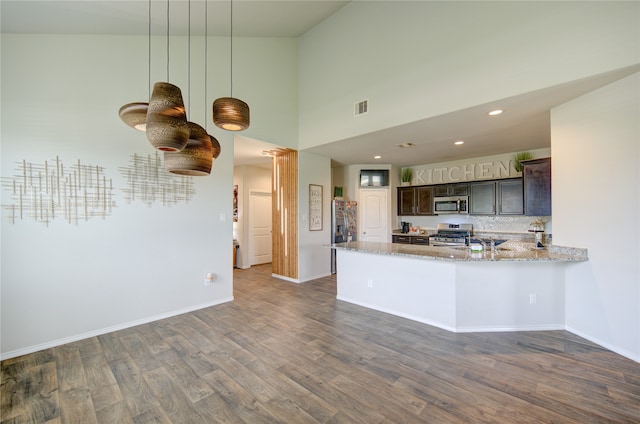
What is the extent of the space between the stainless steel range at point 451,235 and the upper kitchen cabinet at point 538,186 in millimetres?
A: 2126

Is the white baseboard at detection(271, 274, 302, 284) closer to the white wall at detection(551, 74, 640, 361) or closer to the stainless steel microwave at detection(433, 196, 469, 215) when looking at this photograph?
the stainless steel microwave at detection(433, 196, 469, 215)

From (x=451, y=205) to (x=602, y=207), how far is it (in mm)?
3376

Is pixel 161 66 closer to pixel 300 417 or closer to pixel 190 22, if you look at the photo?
pixel 190 22

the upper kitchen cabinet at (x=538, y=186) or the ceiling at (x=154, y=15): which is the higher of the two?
the ceiling at (x=154, y=15)

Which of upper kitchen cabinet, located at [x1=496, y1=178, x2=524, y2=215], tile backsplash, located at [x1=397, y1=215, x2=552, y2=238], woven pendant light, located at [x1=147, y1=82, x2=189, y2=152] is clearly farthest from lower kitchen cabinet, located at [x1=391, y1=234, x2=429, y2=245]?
woven pendant light, located at [x1=147, y1=82, x2=189, y2=152]

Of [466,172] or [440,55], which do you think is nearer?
[440,55]

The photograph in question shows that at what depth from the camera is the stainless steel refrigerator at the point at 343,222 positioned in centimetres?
615

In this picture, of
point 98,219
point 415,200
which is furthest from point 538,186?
point 98,219

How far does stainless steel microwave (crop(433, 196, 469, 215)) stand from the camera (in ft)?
19.7

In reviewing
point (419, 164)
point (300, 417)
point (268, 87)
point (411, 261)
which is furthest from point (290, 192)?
point (300, 417)

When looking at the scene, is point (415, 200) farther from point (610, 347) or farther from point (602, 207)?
point (610, 347)

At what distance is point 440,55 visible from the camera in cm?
340

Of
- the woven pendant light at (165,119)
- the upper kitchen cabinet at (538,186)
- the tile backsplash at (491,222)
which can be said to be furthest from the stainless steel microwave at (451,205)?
the woven pendant light at (165,119)

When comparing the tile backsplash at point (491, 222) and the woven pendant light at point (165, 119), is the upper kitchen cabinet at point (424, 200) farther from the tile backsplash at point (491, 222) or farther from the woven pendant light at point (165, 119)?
the woven pendant light at point (165, 119)
